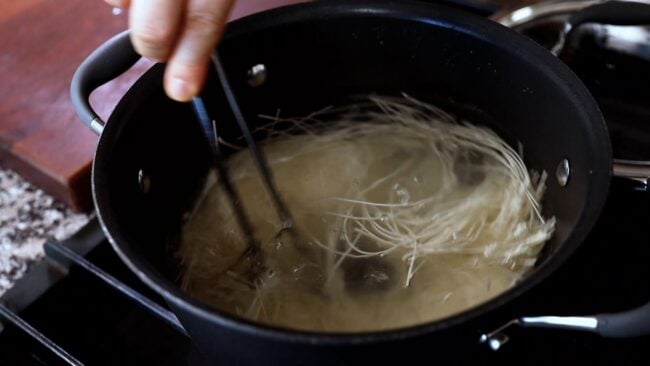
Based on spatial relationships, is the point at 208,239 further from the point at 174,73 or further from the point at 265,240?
the point at 174,73

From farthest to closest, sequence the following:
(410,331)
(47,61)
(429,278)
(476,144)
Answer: (47,61), (476,144), (429,278), (410,331)

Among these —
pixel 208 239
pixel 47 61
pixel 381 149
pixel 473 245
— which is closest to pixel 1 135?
pixel 47 61

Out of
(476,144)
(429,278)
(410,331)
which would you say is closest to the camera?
(410,331)

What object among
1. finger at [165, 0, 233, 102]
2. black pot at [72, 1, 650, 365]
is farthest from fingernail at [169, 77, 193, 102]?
black pot at [72, 1, 650, 365]

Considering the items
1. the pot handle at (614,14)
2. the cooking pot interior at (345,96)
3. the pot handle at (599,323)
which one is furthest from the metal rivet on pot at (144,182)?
the pot handle at (614,14)

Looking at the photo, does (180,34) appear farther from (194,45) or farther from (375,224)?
(375,224)

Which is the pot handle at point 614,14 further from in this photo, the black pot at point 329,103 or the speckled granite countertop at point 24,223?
the speckled granite countertop at point 24,223

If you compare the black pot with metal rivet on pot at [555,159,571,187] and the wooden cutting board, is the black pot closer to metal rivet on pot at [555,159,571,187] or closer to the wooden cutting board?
metal rivet on pot at [555,159,571,187]
